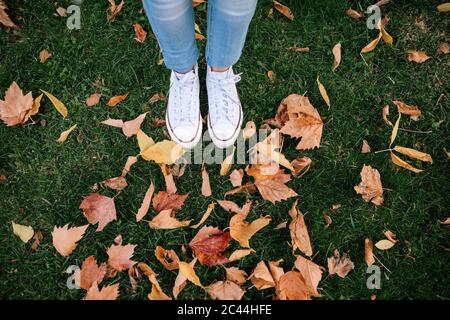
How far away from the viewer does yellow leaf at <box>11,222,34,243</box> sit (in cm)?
181

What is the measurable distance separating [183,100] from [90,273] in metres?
0.88

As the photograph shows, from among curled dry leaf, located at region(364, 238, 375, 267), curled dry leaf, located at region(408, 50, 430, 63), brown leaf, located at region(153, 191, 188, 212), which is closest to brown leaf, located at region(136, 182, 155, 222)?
brown leaf, located at region(153, 191, 188, 212)

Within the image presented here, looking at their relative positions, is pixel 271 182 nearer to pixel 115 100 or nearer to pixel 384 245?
pixel 384 245

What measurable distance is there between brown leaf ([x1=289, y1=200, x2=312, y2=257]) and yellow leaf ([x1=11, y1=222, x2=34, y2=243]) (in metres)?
1.20

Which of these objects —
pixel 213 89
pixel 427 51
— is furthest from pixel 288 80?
pixel 427 51

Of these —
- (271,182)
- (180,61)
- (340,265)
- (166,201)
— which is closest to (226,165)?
(271,182)

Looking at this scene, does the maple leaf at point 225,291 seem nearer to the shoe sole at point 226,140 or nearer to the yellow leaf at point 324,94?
the shoe sole at point 226,140

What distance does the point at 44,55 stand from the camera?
207cm

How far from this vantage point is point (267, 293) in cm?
174

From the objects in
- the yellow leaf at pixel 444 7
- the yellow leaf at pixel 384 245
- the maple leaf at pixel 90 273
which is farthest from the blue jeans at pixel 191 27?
the yellow leaf at pixel 444 7

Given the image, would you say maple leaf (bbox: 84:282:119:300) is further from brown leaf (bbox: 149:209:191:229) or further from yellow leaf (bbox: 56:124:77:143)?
yellow leaf (bbox: 56:124:77:143)

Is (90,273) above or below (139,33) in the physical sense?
below

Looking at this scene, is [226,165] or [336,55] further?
[336,55]
